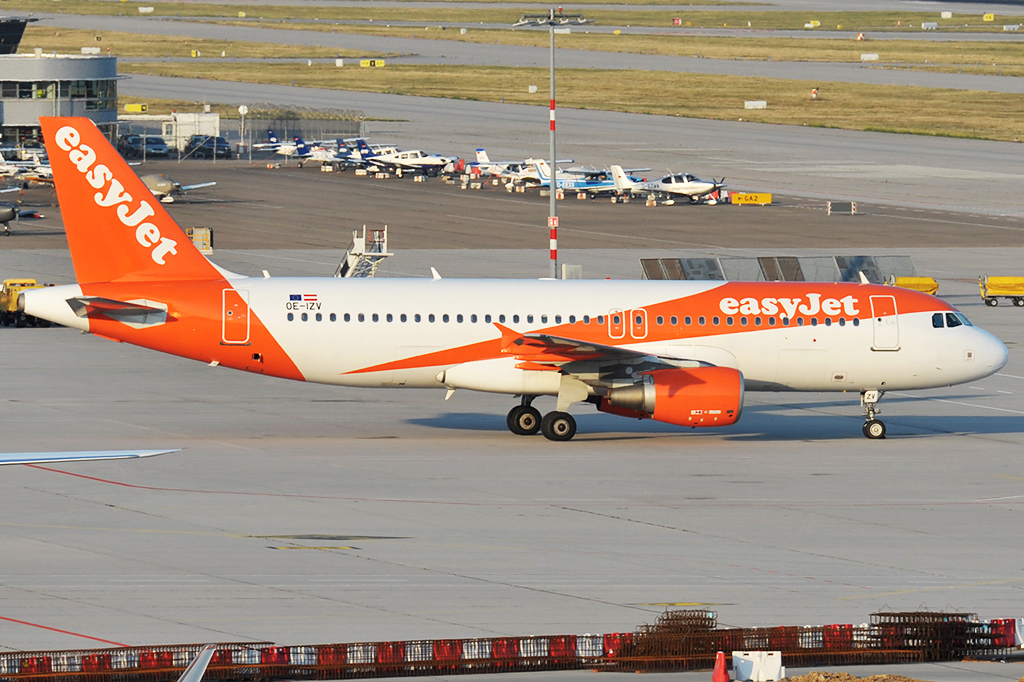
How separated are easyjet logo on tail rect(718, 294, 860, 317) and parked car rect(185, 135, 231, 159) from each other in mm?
97670

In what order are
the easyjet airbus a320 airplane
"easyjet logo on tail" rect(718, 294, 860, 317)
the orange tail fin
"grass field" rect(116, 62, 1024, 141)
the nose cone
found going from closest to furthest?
the easyjet airbus a320 airplane, the orange tail fin, "easyjet logo on tail" rect(718, 294, 860, 317), the nose cone, "grass field" rect(116, 62, 1024, 141)

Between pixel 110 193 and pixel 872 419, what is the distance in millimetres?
21409

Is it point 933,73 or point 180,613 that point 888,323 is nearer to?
point 180,613

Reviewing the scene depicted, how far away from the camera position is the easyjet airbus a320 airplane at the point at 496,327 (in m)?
38.1

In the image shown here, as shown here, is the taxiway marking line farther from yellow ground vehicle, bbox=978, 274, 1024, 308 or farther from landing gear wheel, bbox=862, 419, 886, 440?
yellow ground vehicle, bbox=978, 274, 1024, 308

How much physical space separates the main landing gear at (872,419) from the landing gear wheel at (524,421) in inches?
355

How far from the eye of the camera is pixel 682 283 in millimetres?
40969

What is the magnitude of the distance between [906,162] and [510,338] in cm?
9074

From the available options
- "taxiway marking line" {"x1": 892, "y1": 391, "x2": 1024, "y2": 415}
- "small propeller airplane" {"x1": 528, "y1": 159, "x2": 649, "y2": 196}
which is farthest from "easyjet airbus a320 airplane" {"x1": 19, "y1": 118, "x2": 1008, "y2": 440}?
"small propeller airplane" {"x1": 528, "y1": 159, "x2": 649, "y2": 196}

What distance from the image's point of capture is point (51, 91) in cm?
11975

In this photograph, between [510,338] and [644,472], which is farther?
[510,338]

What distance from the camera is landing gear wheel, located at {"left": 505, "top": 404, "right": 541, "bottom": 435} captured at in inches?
1588

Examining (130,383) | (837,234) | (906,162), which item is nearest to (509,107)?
(906,162)

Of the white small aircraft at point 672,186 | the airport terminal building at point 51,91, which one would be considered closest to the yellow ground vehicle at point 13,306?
the white small aircraft at point 672,186
